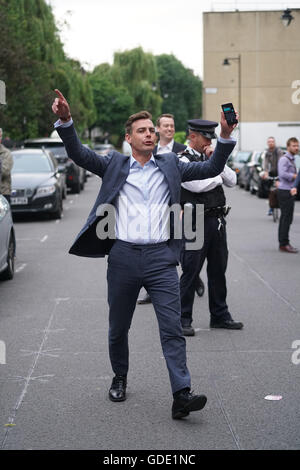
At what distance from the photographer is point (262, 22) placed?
209 feet

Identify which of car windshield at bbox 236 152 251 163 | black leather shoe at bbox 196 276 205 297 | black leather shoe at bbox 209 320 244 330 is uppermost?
black leather shoe at bbox 209 320 244 330

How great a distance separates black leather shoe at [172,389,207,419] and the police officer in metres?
2.50

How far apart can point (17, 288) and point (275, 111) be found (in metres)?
55.3

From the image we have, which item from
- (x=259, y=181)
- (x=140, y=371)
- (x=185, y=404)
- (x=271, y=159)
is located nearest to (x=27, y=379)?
(x=140, y=371)

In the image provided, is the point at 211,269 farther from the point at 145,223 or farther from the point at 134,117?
Answer: the point at 134,117

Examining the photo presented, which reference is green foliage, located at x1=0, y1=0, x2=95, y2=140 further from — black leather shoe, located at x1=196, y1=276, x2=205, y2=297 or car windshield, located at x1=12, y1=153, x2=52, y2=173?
black leather shoe, located at x1=196, y1=276, x2=205, y2=297

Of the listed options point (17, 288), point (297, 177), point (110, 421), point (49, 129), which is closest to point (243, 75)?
point (49, 129)

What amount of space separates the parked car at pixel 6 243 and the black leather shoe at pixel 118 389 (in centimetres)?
507

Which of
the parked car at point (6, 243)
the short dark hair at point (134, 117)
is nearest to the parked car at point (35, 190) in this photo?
the parked car at point (6, 243)

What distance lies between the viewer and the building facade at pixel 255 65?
63.2 metres

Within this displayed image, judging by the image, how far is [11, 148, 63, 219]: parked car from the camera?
19.8 m

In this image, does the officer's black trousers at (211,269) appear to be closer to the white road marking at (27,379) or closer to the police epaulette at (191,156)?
the police epaulette at (191,156)

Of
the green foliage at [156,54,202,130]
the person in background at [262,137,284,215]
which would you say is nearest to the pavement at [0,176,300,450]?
the person in background at [262,137,284,215]
